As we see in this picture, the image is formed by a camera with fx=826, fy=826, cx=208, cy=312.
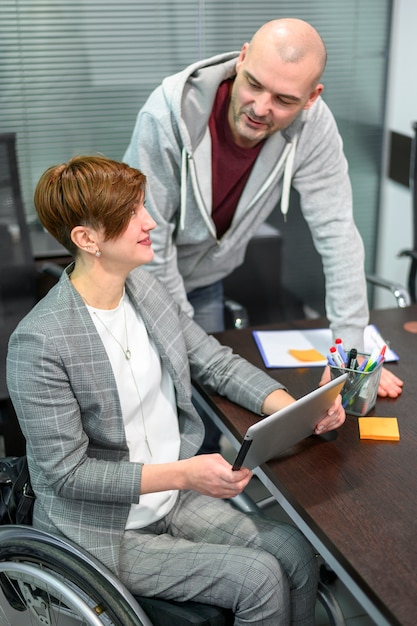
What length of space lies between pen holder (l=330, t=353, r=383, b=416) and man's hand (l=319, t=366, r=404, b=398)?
71 mm

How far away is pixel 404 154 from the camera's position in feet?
11.2

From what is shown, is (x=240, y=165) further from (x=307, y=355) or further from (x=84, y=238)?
(x=84, y=238)

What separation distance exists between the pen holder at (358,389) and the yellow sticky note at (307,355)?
263 millimetres

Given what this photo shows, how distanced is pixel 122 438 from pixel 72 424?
0.13m

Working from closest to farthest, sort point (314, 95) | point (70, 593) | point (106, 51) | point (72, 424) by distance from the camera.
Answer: point (70, 593) < point (72, 424) < point (314, 95) < point (106, 51)

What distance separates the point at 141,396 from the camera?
5.59ft

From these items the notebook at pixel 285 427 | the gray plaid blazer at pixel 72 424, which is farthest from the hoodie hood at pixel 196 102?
the notebook at pixel 285 427

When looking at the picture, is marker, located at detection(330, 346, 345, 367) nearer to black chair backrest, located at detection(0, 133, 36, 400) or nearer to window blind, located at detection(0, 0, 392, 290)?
black chair backrest, located at detection(0, 133, 36, 400)

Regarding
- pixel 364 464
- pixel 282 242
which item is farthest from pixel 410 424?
pixel 282 242

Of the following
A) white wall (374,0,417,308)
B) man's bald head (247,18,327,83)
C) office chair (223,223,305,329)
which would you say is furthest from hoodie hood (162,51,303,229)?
white wall (374,0,417,308)

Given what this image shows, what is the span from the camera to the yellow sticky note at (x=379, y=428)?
1696 mm

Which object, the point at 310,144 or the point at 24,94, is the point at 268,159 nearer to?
the point at 310,144

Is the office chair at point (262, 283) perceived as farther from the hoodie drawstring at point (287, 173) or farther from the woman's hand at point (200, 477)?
the woman's hand at point (200, 477)

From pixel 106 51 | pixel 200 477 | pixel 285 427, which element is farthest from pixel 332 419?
pixel 106 51
